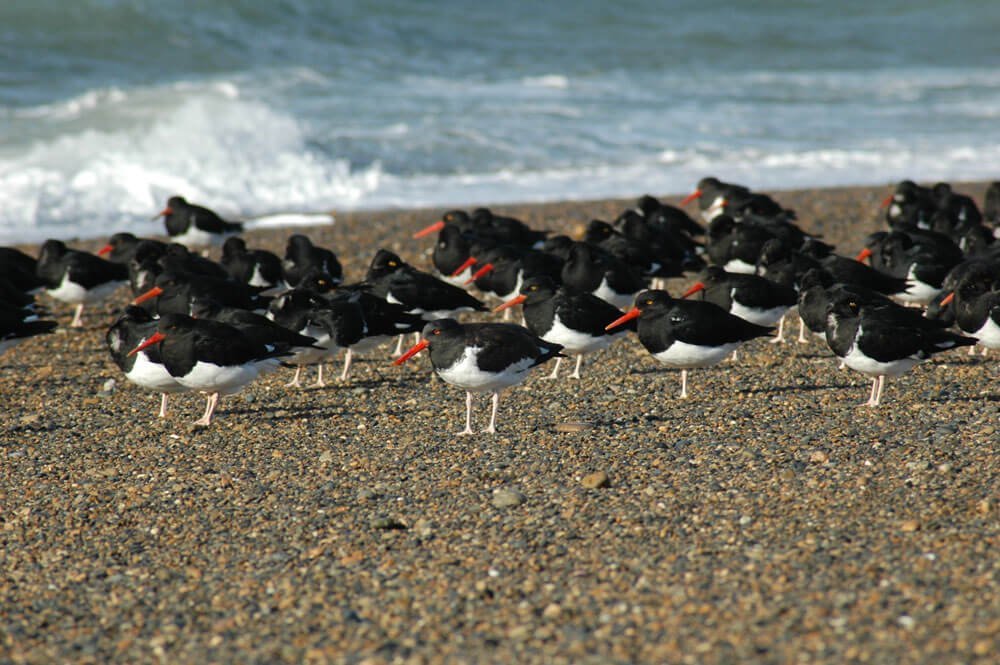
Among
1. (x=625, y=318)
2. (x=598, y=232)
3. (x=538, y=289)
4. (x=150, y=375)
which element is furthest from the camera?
(x=598, y=232)

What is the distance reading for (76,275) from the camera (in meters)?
11.0

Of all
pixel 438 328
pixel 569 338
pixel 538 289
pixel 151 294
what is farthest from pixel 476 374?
pixel 151 294

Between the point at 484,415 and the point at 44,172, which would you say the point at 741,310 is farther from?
the point at 44,172

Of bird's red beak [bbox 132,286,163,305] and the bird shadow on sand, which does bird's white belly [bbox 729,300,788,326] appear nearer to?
the bird shadow on sand

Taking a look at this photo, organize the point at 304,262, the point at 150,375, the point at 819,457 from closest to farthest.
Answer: the point at 819,457
the point at 150,375
the point at 304,262

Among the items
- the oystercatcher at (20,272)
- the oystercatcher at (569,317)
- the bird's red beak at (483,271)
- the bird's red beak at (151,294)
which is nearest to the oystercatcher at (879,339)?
the oystercatcher at (569,317)

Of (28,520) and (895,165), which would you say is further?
(895,165)

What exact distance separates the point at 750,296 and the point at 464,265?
3302 mm

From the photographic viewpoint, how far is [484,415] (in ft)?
27.1

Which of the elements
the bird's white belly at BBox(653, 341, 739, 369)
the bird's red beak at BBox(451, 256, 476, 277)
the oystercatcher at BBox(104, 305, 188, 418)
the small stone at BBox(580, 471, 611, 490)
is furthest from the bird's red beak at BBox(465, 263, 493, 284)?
the small stone at BBox(580, 471, 611, 490)

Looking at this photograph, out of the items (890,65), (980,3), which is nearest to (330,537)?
(890,65)

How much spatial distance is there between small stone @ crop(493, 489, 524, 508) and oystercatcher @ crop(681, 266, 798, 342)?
3.48 m

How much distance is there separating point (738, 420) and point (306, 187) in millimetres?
12895

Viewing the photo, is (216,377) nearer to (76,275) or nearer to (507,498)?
(507,498)
